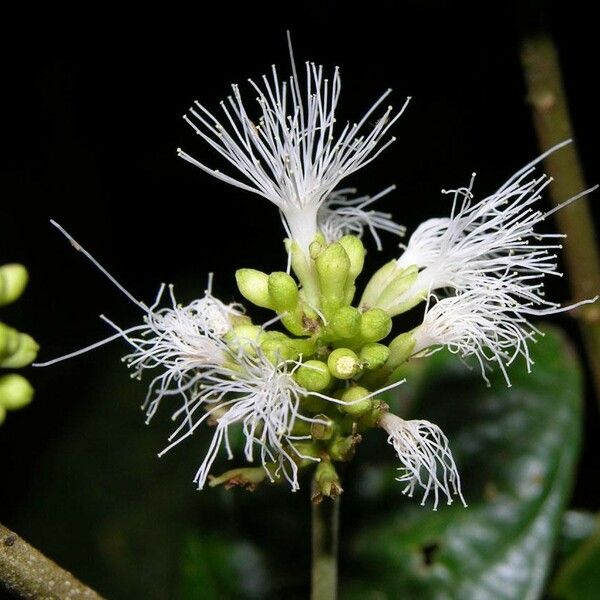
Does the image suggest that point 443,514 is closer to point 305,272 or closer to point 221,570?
point 221,570

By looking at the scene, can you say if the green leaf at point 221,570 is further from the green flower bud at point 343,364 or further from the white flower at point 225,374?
the green flower bud at point 343,364

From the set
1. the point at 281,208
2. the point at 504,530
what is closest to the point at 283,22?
the point at 281,208

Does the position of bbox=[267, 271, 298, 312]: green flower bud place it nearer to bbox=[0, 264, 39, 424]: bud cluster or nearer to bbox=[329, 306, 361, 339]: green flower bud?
bbox=[329, 306, 361, 339]: green flower bud

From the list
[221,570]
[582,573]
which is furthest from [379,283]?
[582,573]

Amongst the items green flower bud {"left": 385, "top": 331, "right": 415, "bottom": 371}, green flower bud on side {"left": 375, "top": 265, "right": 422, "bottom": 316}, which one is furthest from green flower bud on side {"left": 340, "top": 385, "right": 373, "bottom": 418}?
green flower bud on side {"left": 375, "top": 265, "right": 422, "bottom": 316}

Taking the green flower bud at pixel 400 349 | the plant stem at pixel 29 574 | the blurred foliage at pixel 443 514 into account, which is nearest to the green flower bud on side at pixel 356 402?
the green flower bud at pixel 400 349

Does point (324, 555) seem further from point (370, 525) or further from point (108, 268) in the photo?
point (108, 268)
